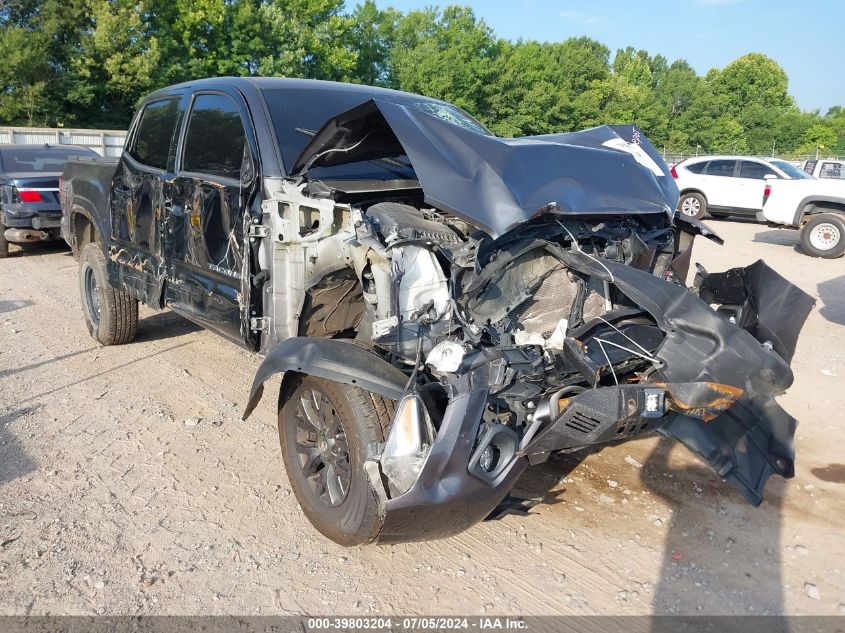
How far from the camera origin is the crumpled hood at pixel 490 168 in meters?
3.07

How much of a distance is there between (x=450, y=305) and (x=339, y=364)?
57 centimetres

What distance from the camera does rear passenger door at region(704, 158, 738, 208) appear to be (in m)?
16.4

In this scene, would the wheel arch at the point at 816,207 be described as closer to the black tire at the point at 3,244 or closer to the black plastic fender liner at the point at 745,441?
the black plastic fender liner at the point at 745,441

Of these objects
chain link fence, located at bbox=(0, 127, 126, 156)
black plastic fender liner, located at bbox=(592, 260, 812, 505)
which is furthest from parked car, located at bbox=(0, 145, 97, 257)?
chain link fence, located at bbox=(0, 127, 126, 156)

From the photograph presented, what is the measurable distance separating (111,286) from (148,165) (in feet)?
4.05

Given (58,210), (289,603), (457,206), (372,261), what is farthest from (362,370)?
(58,210)

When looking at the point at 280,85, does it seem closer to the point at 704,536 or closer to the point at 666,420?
the point at 666,420

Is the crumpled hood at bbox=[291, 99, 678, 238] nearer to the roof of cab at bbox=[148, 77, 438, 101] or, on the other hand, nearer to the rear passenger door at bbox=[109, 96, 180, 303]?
the roof of cab at bbox=[148, 77, 438, 101]

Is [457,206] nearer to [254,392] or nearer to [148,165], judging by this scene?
[254,392]

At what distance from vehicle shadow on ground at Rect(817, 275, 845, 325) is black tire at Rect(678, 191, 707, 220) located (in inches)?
264

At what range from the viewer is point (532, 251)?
11.5ft

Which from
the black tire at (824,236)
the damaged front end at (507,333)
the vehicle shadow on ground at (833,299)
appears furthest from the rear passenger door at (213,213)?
the black tire at (824,236)

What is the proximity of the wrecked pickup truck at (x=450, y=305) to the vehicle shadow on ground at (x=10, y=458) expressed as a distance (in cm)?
131

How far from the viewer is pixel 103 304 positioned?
598cm
